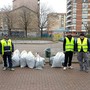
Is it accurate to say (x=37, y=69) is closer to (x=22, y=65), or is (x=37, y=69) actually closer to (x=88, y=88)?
(x=22, y=65)

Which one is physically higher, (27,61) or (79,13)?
(79,13)

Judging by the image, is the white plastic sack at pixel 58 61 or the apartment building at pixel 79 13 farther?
the apartment building at pixel 79 13

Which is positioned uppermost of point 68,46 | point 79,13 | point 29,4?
point 29,4

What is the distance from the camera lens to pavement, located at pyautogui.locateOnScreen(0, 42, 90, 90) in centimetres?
1009

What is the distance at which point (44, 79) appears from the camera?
11625 millimetres

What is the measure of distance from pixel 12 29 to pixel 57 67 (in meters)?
81.5

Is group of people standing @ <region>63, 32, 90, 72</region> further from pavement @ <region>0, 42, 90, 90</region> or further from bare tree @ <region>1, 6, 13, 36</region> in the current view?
bare tree @ <region>1, 6, 13, 36</region>

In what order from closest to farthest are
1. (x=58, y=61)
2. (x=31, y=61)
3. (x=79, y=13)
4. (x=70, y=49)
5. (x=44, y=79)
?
(x=44, y=79) < (x=70, y=49) < (x=31, y=61) < (x=58, y=61) < (x=79, y=13)

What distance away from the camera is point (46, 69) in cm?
1457

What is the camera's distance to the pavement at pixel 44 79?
1009 centimetres

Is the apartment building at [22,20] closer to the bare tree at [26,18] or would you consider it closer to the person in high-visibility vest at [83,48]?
the bare tree at [26,18]

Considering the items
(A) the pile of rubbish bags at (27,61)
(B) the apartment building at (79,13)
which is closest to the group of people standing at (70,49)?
(A) the pile of rubbish bags at (27,61)

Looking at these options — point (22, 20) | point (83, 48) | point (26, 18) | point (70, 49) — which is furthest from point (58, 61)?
point (22, 20)

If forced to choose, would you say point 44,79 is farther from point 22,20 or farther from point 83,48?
point 22,20
